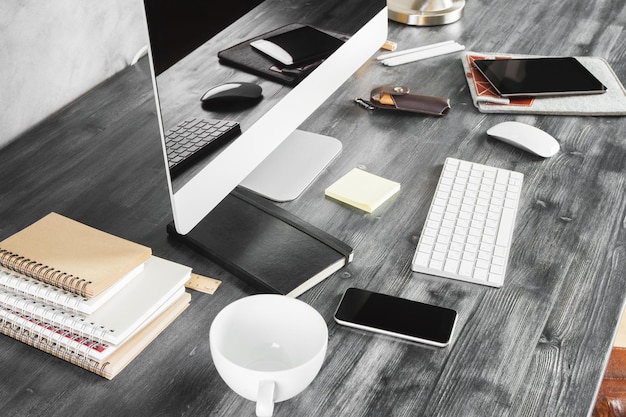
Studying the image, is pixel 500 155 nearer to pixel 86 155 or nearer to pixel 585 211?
pixel 585 211

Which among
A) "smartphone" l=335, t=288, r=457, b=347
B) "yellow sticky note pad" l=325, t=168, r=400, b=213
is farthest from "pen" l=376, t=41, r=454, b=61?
"smartphone" l=335, t=288, r=457, b=347

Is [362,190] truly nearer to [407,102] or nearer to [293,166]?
[293,166]

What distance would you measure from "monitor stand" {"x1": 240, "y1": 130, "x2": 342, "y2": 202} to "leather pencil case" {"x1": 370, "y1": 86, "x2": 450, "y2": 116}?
162mm

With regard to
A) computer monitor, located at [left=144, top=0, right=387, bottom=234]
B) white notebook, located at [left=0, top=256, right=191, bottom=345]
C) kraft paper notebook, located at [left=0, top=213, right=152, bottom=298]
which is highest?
computer monitor, located at [left=144, top=0, right=387, bottom=234]

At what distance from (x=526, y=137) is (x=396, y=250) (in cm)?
40

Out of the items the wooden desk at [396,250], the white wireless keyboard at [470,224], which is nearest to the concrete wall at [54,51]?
the wooden desk at [396,250]

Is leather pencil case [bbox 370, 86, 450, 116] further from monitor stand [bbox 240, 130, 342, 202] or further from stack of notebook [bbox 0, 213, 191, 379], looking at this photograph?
stack of notebook [bbox 0, 213, 191, 379]

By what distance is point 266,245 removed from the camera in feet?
3.65

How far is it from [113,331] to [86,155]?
1.76 feet

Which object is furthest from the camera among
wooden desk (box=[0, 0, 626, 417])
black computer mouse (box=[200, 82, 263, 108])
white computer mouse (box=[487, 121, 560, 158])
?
white computer mouse (box=[487, 121, 560, 158])

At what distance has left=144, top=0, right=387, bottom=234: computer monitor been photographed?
3.09 feet

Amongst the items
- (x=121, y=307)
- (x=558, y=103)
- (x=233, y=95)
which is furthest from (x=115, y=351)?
(x=558, y=103)

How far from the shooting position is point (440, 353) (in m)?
0.97

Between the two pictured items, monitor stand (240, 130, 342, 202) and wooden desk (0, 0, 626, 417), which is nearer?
wooden desk (0, 0, 626, 417)
